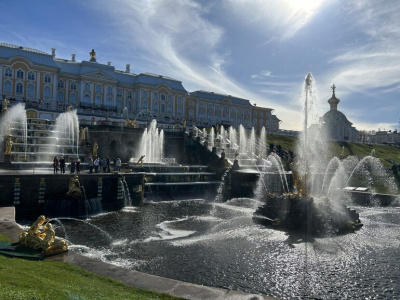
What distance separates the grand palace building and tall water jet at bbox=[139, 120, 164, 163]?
29.8ft

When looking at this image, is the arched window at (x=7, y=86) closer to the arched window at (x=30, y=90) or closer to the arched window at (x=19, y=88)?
the arched window at (x=19, y=88)

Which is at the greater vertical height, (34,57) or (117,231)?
(34,57)

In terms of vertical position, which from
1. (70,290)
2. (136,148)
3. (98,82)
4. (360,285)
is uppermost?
(98,82)

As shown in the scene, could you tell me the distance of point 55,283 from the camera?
6348 millimetres

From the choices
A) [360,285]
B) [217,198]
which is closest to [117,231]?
[360,285]

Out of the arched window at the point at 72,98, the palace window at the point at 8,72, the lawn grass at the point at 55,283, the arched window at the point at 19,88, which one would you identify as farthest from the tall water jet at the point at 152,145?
the palace window at the point at 8,72

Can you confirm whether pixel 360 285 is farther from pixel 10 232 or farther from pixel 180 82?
pixel 180 82

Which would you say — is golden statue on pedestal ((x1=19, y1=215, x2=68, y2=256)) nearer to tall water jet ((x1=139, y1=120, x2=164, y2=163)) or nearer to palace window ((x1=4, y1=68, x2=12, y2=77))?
tall water jet ((x1=139, y1=120, x2=164, y2=163))

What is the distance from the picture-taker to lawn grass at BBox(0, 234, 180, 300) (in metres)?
5.41

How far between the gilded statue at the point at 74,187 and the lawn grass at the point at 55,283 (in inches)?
439

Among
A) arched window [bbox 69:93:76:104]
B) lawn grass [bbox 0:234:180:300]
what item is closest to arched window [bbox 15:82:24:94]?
arched window [bbox 69:93:76:104]

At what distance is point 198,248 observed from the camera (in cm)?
1255

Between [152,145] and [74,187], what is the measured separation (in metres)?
21.6

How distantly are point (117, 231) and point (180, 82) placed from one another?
218ft
